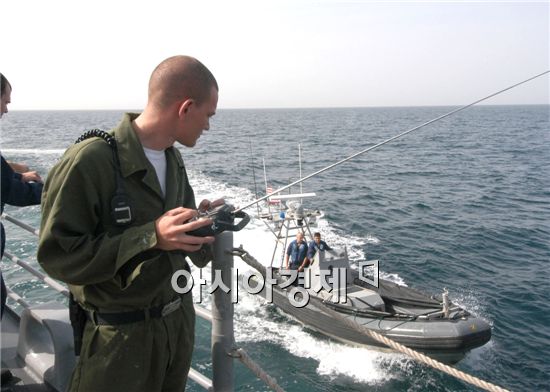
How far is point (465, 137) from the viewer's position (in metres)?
63.7

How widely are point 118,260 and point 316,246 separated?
34.2ft

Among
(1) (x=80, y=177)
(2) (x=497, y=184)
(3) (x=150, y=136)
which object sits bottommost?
(2) (x=497, y=184)

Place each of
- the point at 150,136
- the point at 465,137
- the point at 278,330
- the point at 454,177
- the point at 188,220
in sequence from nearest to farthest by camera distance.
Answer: the point at 188,220 → the point at 150,136 → the point at 278,330 → the point at 454,177 → the point at 465,137

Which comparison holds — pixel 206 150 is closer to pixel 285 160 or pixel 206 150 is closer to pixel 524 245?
pixel 285 160

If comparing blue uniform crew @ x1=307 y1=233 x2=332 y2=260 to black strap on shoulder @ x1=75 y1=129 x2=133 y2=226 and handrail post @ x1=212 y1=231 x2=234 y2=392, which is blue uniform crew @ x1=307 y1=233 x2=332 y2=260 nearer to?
handrail post @ x1=212 y1=231 x2=234 y2=392

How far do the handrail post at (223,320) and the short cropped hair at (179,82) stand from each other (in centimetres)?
55

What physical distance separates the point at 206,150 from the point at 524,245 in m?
30.7

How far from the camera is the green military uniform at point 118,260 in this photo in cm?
145

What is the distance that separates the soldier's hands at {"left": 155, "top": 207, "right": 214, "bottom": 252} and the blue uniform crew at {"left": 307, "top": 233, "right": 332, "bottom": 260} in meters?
10.2

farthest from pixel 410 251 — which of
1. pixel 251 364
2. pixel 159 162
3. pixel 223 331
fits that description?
pixel 159 162

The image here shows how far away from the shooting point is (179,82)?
1.59m

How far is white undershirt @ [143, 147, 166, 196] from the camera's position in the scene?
1.72 m

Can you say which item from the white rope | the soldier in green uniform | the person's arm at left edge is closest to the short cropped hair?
the soldier in green uniform

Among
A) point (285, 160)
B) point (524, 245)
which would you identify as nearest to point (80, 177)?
point (524, 245)
